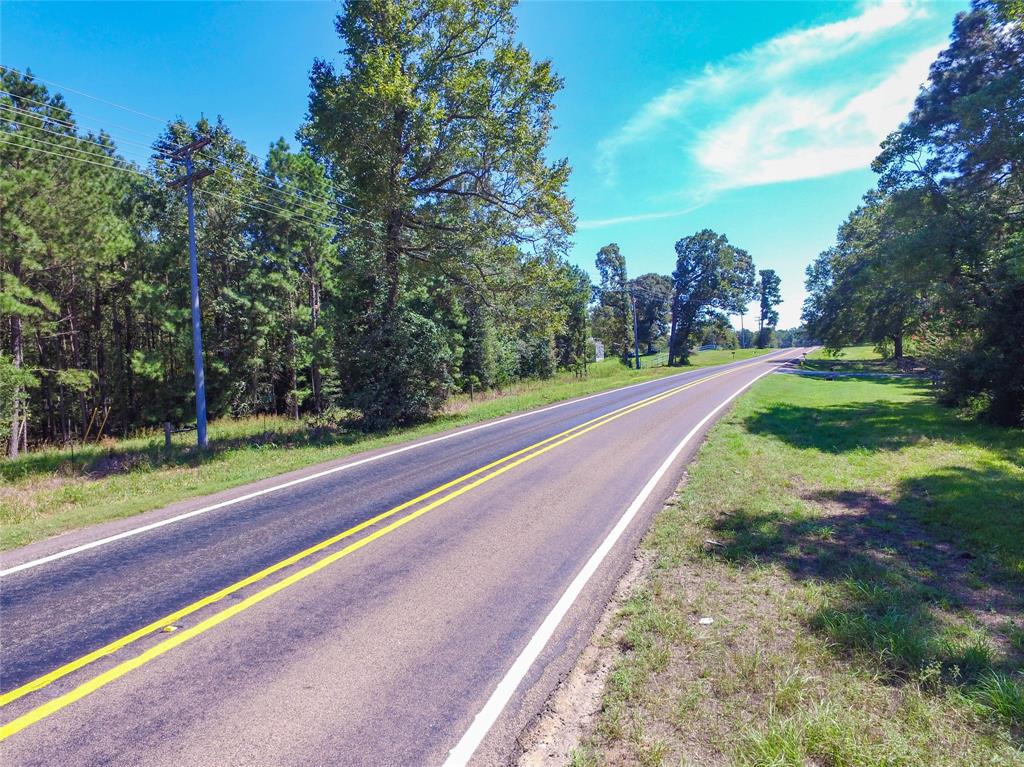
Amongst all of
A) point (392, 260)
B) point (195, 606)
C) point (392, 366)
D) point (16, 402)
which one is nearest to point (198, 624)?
point (195, 606)

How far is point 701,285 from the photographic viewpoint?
6675 centimetres

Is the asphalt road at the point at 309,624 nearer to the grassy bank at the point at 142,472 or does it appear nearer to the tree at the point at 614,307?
the grassy bank at the point at 142,472

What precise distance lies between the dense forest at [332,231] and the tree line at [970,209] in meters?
12.2

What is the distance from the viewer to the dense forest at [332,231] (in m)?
16.3

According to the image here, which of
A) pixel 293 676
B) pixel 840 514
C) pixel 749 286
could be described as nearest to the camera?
pixel 293 676

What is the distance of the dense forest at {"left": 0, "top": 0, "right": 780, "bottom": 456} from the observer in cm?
1628

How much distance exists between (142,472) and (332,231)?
20.7 meters

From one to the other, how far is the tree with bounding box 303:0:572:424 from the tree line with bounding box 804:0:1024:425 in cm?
1235

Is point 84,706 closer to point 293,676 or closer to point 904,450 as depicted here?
point 293,676

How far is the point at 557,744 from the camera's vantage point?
119 inches

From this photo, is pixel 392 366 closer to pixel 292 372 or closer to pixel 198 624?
pixel 198 624

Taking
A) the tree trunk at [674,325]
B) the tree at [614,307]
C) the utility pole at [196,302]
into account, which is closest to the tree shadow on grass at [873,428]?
the utility pole at [196,302]

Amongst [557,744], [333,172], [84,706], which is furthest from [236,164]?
[557,744]

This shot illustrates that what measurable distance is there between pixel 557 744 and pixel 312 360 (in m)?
28.6
